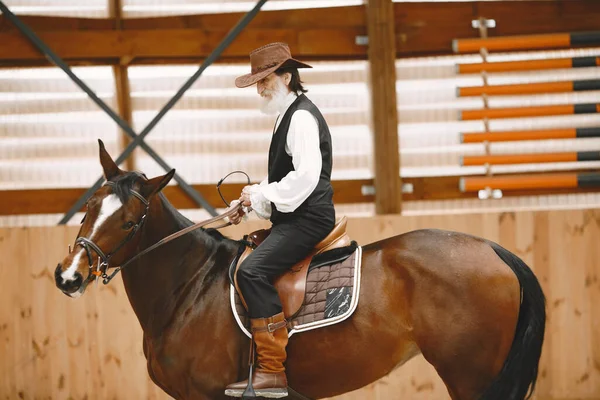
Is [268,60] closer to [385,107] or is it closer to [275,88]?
[275,88]

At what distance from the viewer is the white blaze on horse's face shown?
2.85 metres

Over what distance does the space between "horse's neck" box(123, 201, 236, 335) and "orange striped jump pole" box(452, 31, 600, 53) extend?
10.8 feet

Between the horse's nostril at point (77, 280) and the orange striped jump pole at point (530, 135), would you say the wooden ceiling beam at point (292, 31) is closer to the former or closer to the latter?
the orange striped jump pole at point (530, 135)

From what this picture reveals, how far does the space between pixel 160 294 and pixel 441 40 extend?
3524 millimetres

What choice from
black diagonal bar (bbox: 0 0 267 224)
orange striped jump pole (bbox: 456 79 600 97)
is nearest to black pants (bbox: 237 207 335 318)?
black diagonal bar (bbox: 0 0 267 224)

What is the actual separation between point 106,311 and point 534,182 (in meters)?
3.43

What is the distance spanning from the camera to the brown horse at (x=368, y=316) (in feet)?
10.0

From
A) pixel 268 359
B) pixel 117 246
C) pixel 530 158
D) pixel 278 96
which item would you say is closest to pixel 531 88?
pixel 530 158

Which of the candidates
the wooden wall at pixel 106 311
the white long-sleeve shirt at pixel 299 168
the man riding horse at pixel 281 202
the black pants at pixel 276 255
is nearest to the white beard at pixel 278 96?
the man riding horse at pixel 281 202

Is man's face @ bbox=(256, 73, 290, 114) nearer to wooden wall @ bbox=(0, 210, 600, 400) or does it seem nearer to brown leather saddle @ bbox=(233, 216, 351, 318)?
brown leather saddle @ bbox=(233, 216, 351, 318)

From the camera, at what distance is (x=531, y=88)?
5.57 m

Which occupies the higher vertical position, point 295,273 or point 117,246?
point 117,246

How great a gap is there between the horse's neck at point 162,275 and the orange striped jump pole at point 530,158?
295 cm

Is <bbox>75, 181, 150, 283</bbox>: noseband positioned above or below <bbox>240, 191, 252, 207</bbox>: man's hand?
below
